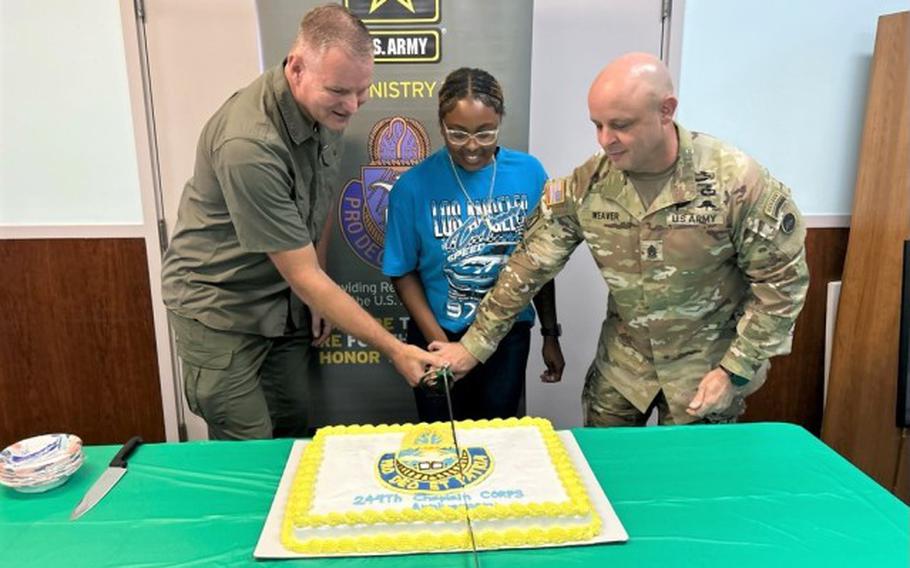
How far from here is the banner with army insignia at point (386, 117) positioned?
2125 millimetres

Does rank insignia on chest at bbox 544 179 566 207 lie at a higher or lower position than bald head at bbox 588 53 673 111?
lower

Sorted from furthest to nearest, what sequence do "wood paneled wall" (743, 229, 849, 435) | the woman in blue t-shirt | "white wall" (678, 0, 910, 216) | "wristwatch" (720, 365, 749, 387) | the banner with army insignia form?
1. "wood paneled wall" (743, 229, 849, 435)
2. "white wall" (678, 0, 910, 216)
3. the banner with army insignia
4. the woman in blue t-shirt
5. "wristwatch" (720, 365, 749, 387)

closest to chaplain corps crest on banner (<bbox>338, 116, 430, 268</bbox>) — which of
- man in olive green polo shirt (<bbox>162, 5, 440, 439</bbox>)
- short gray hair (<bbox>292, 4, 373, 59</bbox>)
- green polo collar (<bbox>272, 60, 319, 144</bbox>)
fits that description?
man in olive green polo shirt (<bbox>162, 5, 440, 439</bbox>)

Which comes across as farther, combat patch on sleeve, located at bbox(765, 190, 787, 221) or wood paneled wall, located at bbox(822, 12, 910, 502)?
wood paneled wall, located at bbox(822, 12, 910, 502)

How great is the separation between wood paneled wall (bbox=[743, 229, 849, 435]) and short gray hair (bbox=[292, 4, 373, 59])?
1875 millimetres

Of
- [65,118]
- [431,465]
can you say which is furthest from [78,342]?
[431,465]

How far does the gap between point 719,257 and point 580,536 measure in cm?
83

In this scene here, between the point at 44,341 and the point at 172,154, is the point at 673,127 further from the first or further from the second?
the point at 44,341

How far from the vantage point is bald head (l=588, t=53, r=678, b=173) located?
1.41 metres

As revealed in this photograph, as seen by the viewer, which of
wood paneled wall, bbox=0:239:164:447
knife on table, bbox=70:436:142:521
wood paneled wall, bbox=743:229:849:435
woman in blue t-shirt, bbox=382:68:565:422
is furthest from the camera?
wood paneled wall, bbox=743:229:849:435

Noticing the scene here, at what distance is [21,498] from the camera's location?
116 cm

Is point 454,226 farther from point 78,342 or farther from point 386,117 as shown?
point 78,342

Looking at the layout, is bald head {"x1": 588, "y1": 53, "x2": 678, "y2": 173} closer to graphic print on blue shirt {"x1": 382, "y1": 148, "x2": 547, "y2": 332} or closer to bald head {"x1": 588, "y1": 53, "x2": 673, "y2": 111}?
bald head {"x1": 588, "y1": 53, "x2": 673, "y2": 111}

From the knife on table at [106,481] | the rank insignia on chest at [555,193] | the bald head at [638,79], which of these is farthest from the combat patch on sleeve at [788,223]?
the knife on table at [106,481]
